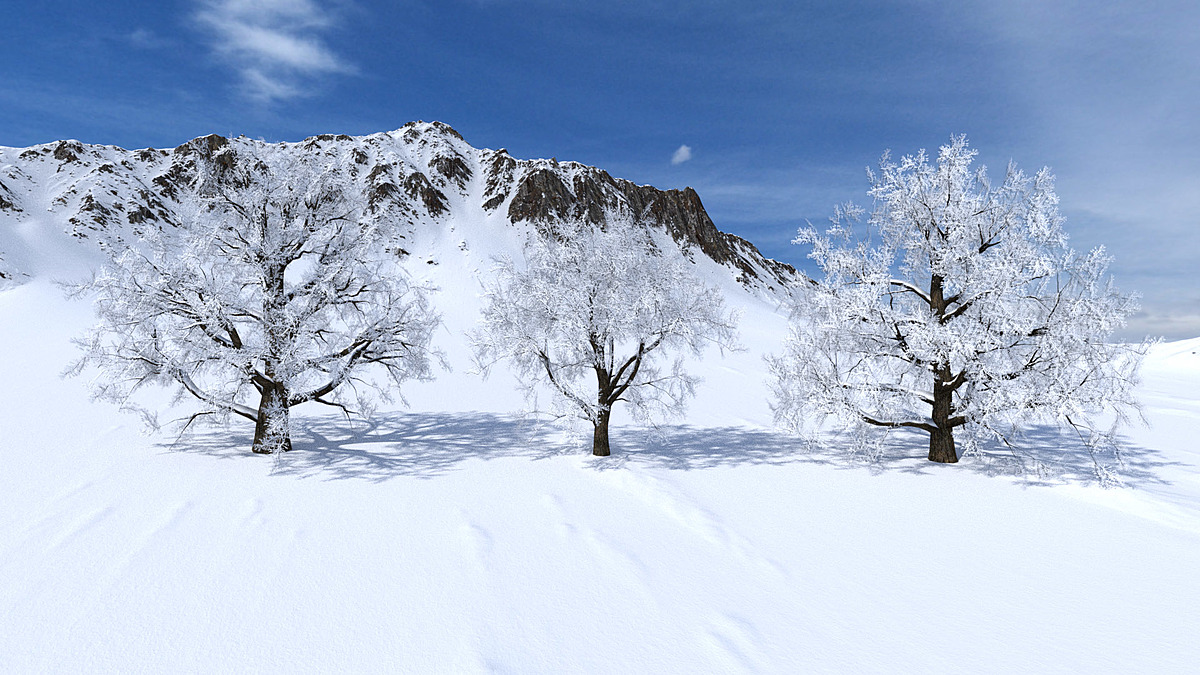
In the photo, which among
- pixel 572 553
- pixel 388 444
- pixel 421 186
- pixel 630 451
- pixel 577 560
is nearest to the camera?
pixel 577 560

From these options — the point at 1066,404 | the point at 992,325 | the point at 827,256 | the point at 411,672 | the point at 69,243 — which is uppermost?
the point at 69,243

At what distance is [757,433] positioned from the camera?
52.6ft

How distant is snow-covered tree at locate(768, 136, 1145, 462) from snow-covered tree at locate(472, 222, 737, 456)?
244 centimetres

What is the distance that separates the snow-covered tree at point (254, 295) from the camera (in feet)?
37.9

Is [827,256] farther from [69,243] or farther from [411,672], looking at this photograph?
[69,243]

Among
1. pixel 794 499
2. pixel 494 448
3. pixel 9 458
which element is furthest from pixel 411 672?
pixel 9 458

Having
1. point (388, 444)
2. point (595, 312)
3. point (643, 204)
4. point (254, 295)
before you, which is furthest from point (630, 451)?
point (643, 204)

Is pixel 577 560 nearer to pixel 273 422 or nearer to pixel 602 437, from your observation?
pixel 602 437

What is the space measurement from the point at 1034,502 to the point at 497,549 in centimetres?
937

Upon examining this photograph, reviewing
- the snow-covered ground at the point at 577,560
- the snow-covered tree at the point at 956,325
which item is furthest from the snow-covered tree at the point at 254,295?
the snow-covered tree at the point at 956,325

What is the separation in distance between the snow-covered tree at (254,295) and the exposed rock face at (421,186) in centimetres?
6771

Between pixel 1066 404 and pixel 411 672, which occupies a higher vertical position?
pixel 1066 404

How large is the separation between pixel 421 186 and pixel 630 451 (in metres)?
116

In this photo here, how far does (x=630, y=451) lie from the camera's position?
44.9 feet
